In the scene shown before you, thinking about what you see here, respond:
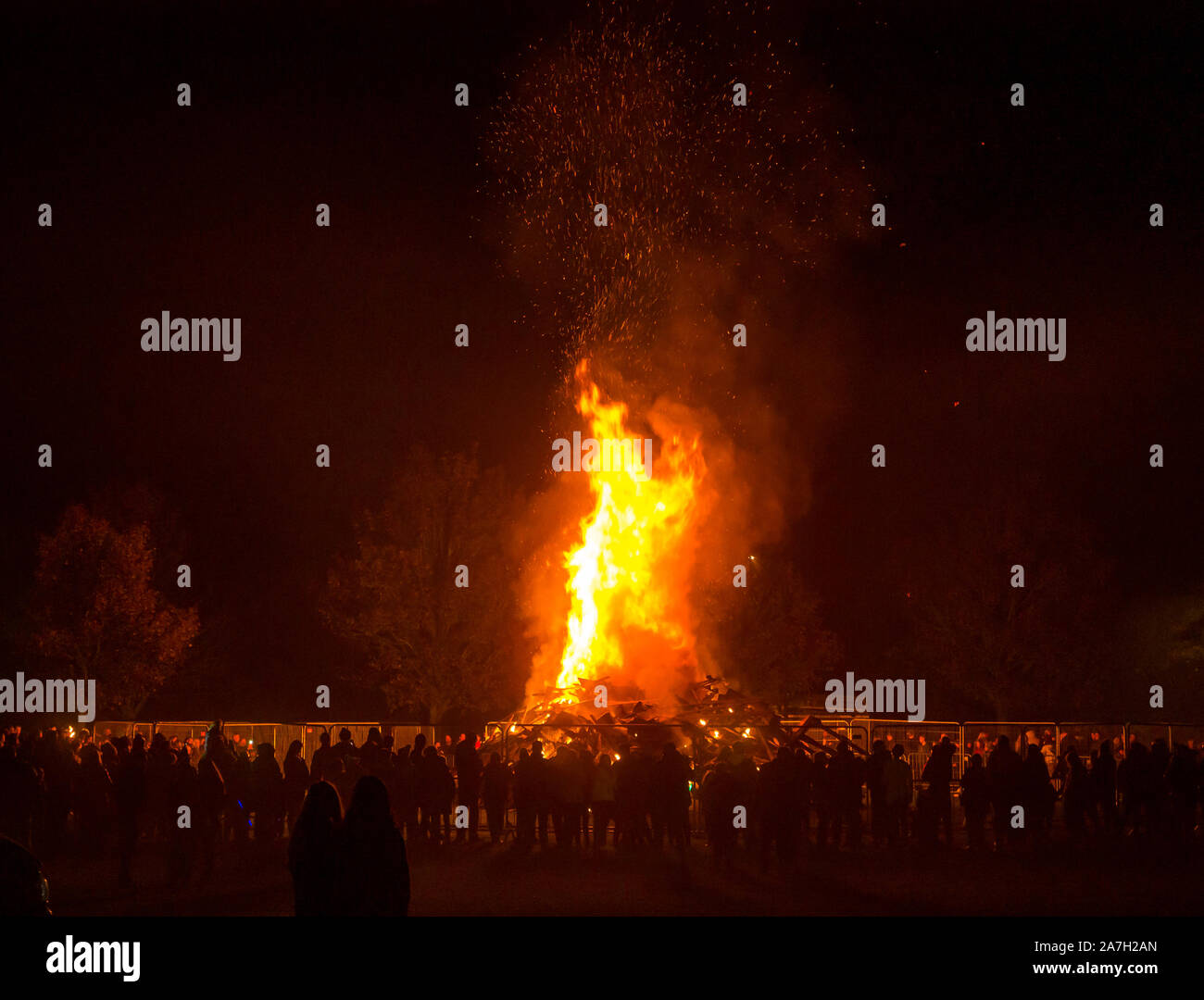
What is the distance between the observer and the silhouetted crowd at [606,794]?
16.0 meters

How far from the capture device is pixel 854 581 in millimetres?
52125

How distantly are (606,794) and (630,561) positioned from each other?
1247 centimetres

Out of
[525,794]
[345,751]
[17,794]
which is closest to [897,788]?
[525,794]

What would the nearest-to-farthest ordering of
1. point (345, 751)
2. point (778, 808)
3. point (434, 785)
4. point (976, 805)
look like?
point (778, 808) → point (345, 751) → point (976, 805) → point (434, 785)

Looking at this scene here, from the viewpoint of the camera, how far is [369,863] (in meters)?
6.69

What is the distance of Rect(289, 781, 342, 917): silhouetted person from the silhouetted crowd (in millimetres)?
8412

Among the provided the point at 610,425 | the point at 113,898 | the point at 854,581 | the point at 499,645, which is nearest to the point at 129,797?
the point at 113,898

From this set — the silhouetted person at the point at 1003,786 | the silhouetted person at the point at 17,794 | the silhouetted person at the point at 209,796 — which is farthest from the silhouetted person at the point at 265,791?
the silhouetted person at the point at 1003,786

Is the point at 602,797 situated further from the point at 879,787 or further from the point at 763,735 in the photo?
the point at 763,735

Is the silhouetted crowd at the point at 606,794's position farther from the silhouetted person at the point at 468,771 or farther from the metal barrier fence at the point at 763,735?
the metal barrier fence at the point at 763,735
